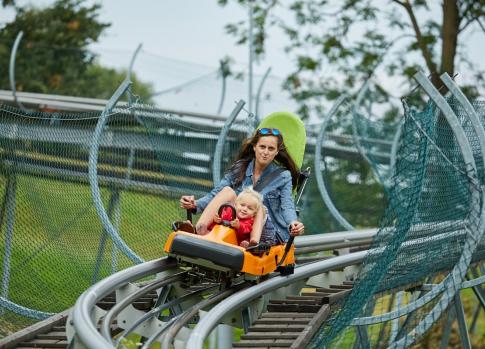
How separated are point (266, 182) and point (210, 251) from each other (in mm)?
960

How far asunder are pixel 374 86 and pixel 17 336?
1252 cm

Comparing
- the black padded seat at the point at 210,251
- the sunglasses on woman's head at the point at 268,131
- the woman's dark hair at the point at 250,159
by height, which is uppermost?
the sunglasses on woman's head at the point at 268,131

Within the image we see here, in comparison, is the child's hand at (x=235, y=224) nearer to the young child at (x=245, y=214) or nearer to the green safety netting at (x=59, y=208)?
the young child at (x=245, y=214)

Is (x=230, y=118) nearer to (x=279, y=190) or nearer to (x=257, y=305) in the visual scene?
(x=279, y=190)

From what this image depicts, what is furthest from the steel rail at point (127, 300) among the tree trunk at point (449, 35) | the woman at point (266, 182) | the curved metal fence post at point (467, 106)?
the tree trunk at point (449, 35)

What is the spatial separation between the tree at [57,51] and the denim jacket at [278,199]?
7.81 metres

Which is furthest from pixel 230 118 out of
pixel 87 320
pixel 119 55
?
pixel 119 55

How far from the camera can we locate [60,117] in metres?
7.30

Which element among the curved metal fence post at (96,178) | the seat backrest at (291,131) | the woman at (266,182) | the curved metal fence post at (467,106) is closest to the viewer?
the curved metal fence post at (467,106)

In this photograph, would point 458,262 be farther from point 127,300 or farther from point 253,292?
point 127,300

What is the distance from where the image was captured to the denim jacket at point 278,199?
7.15 metres

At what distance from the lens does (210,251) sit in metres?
6.45

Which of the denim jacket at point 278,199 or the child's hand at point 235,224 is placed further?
the denim jacket at point 278,199

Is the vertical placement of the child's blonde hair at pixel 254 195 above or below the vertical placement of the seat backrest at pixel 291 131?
below
